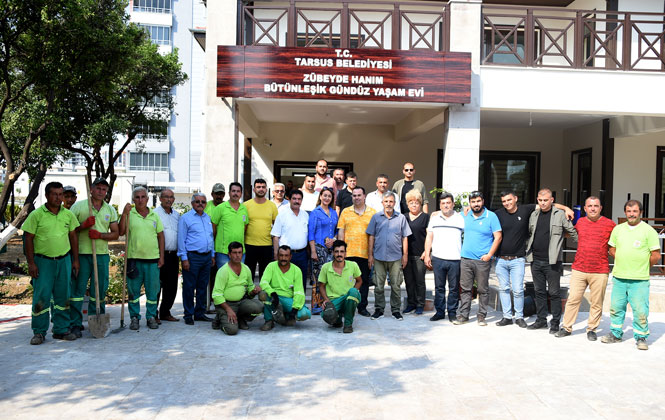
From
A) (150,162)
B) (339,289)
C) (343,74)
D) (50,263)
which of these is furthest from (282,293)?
(150,162)

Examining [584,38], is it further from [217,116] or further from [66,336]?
[66,336]

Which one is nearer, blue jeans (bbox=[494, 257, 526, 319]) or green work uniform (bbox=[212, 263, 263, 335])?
green work uniform (bbox=[212, 263, 263, 335])

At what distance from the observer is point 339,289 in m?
6.90

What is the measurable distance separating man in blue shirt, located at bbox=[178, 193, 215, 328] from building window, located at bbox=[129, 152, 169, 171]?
124 feet

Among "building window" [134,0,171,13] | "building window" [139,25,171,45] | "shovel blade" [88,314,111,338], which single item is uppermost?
"building window" [134,0,171,13]

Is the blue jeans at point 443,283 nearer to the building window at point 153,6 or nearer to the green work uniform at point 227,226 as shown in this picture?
the green work uniform at point 227,226

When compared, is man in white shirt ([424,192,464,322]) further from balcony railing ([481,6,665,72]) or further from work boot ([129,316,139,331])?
balcony railing ([481,6,665,72])

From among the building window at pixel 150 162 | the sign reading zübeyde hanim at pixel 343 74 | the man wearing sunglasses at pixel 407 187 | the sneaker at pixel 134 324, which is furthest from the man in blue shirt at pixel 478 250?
the building window at pixel 150 162

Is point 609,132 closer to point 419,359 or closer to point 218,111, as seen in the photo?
point 218,111

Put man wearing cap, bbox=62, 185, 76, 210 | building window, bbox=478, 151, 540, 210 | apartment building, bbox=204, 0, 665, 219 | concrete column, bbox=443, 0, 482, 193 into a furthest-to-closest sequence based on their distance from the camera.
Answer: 1. building window, bbox=478, 151, 540, 210
2. concrete column, bbox=443, 0, 482, 193
3. apartment building, bbox=204, 0, 665, 219
4. man wearing cap, bbox=62, 185, 76, 210

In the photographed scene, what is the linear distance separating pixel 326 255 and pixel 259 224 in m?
1.00

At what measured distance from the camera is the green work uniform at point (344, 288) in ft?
22.1

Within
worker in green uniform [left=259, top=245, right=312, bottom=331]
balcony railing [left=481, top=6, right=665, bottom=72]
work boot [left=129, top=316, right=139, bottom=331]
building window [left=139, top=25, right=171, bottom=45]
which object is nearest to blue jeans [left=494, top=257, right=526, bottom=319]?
worker in green uniform [left=259, top=245, right=312, bottom=331]

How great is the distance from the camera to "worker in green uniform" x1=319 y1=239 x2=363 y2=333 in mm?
6746
